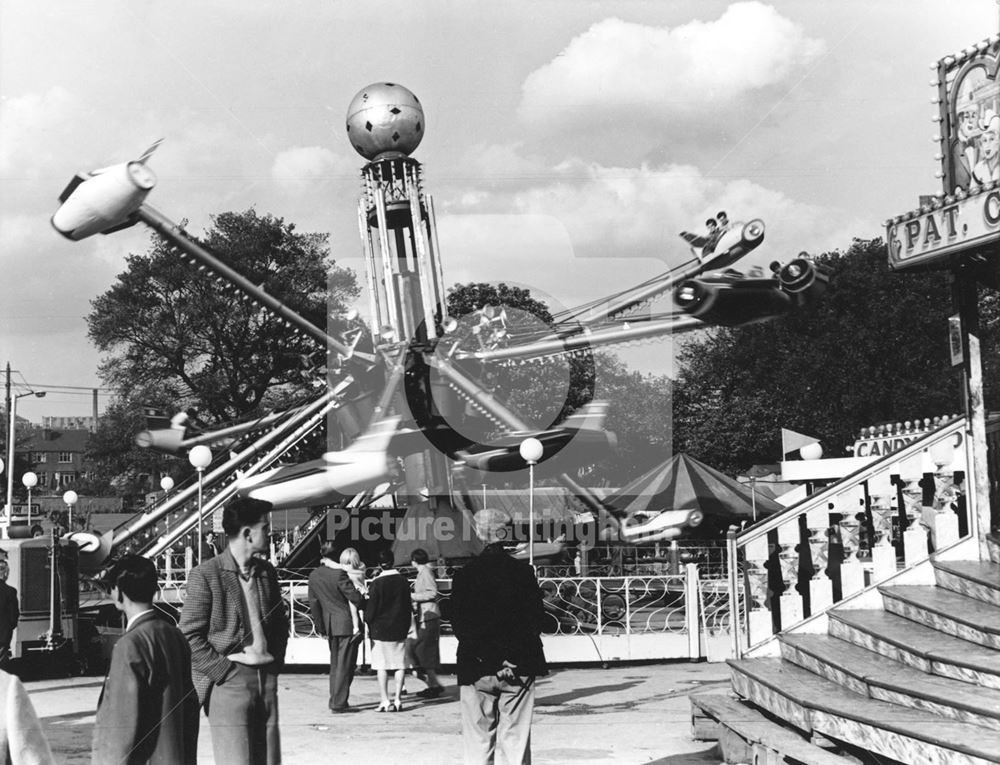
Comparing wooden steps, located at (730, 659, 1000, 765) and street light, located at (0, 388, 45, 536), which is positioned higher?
street light, located at (0, 388, 45, 536)

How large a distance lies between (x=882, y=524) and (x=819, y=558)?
1.48 ft

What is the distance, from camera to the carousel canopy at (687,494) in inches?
576

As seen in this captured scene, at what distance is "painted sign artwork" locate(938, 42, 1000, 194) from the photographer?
6.16 m

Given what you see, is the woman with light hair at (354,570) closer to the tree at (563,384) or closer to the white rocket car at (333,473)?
the white rocket car at (333,473)

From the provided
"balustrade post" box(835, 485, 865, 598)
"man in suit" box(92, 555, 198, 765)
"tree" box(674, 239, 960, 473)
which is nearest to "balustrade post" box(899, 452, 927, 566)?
"balustrade post" box(835, 485, 865, 598)

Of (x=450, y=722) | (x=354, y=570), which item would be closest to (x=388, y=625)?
(x=354, y=570)

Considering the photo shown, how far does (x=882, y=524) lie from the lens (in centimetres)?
704

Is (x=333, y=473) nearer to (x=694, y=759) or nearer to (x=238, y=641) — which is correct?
(x=694, y=759)

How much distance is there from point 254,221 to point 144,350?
187 cm

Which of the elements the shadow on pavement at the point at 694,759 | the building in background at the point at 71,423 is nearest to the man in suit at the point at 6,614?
the building in background at the point at 71,423

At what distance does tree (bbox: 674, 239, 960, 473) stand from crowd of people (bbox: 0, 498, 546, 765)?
9694 millimetres

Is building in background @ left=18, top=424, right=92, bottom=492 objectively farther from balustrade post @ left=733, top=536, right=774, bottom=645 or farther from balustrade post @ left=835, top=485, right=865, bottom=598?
balustrade post @ left=835, top=485, right=865, bottom=598

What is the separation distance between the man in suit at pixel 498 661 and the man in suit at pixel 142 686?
5.20 feet

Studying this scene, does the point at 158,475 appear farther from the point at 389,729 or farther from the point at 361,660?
the point at 389,729
